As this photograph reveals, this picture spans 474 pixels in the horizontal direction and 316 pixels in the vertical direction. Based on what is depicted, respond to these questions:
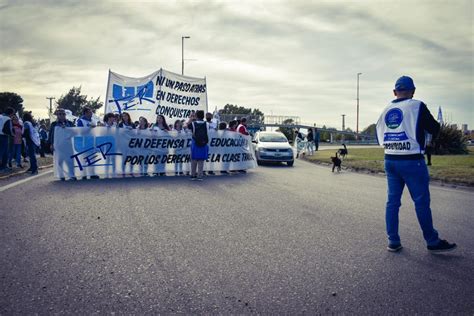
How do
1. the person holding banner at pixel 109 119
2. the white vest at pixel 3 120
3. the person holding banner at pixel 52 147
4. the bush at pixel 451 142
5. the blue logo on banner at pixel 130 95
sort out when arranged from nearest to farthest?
the person holding banner at pixel 52 147 → the person holding banner at pixel 109 119 → the white vest at pixel 3 120 → the blue logo on banner at pixel 130 95 → the bush at pixel 451 142

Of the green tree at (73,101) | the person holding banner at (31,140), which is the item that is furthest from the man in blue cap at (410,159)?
the green tree at (73,101)

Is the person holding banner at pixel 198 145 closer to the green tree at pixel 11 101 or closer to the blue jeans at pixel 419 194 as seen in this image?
the blue jeans at pixel 419 194

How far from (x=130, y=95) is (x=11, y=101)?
60730 millimetres

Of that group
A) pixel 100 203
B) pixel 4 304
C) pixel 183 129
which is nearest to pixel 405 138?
pixel 4 304

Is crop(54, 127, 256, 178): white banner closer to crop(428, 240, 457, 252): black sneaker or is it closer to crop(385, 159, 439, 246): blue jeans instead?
crop(385, 159, 439, 246): blue jeans

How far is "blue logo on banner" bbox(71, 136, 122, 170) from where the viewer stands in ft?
39.3

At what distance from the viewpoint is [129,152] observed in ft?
41.8

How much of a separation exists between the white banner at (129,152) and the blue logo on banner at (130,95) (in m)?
2.51

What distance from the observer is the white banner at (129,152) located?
38.9 ft

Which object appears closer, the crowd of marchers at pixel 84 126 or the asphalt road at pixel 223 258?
the asphalt road at pixel 223 258

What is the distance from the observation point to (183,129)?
14.3m

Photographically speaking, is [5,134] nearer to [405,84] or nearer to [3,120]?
[3,120]

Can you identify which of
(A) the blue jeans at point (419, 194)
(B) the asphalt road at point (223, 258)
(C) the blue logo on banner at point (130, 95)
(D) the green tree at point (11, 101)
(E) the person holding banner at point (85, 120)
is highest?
(D) the green tree at point (11, 101)

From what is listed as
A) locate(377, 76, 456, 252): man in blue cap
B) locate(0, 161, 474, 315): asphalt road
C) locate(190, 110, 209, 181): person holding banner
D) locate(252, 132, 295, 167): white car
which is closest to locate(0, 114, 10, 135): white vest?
locate(190, 110, 209, 181): person holding banner
